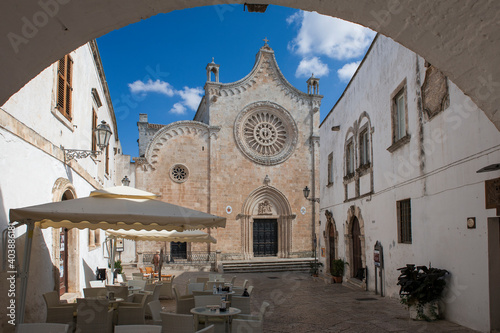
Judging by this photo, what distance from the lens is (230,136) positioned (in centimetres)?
2556

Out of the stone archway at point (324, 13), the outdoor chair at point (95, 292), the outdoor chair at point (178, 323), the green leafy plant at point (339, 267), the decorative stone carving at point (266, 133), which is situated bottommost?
the green leafy plant at point (339, 267)

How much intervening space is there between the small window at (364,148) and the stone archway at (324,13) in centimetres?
1010

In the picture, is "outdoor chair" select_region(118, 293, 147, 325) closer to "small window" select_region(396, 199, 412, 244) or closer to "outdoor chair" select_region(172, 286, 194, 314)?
"outdoor chair" select_region(172, 286, 194, 314)

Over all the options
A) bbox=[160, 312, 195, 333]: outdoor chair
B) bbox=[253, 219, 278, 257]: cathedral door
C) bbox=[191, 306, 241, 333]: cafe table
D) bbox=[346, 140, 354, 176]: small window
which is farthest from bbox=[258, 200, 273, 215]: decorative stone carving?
bbox=[160, 312, 195, 333]: outdoor chair

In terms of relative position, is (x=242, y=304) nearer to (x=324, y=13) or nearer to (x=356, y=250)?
(x=324, y=13)

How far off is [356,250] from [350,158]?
10.5 ft

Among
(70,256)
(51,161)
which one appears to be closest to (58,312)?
(51,161)

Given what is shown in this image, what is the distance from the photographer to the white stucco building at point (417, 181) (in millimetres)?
6934

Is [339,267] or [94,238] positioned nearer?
[94,238]

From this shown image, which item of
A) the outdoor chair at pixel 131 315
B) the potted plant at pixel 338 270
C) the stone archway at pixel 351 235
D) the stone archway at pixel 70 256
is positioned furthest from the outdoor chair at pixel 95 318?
the potted plant at pixel 338 270

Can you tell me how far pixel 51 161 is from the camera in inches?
335

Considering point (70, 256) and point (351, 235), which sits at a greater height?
point (351, 235)

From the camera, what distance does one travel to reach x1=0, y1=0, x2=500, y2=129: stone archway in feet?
9.57

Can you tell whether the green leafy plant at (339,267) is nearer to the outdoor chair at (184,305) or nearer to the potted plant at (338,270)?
the potted plant at (338,270)
